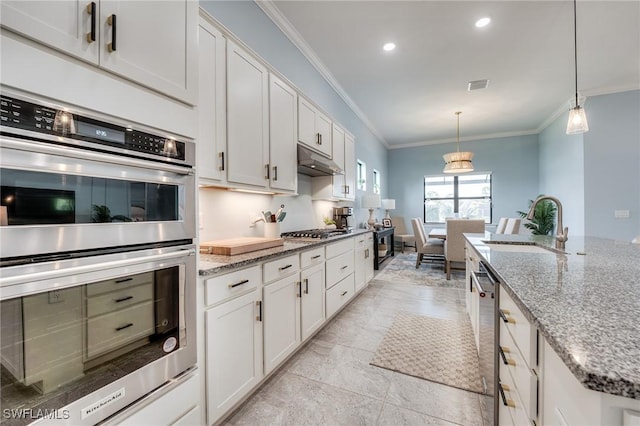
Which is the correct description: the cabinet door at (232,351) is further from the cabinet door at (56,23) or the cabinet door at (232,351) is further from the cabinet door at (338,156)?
the cabinet door at (338,156)

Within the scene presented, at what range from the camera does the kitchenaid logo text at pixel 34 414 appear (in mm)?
688

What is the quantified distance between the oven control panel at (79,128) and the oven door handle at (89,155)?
0.04 m

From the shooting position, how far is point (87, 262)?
0.83 m

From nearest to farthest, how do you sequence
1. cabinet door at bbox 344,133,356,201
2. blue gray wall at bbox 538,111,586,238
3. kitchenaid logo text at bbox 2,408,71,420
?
kitchenaid logo text at bbox 2,408,71,420 → cabinet door at bbox 344,133,356,201 → blue gray wall at bbox 538,111,586,238

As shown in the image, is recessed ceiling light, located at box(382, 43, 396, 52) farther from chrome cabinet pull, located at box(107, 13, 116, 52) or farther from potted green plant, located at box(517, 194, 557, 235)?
potted green plant, located at box(517, 194, 557, 235)

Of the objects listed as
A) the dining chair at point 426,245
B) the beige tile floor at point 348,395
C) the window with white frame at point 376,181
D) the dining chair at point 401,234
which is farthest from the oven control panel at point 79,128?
the dining chair at point 401,234

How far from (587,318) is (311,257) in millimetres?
1830

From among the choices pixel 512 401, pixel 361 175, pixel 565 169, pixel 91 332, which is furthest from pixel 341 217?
pixel 565 169

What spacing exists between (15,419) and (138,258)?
48 cm

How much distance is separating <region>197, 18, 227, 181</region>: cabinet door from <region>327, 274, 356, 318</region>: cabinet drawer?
1.61 m

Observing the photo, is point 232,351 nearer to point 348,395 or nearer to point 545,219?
point 348,395

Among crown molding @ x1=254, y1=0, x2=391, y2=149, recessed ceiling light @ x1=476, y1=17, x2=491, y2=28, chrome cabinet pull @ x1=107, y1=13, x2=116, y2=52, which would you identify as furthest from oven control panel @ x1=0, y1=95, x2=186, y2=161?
recessed ceiling light @ x1=476, y1=17, x2=491, y2=28

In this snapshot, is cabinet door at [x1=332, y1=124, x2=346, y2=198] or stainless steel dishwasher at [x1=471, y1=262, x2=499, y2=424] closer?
stainless steel dishwasher at [x1=471, y1=262, x2=499, y2=424]

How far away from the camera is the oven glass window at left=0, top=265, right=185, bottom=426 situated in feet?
2.31
